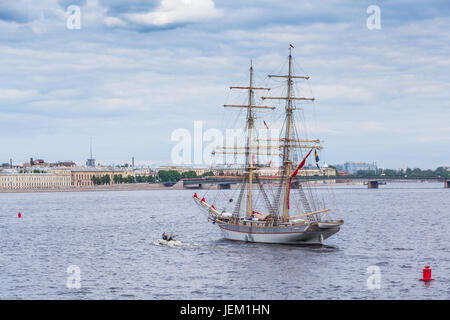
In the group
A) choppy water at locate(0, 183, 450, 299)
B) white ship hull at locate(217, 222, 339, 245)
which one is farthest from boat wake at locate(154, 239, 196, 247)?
white ship hull at locate(217, 222, 339, 245)

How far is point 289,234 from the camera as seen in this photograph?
61.5m

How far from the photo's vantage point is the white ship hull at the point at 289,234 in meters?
60.8

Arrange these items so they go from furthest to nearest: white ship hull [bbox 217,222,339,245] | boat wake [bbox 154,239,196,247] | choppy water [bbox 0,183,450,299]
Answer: boat wake [bbox 154,239,196,247]
white ship hull [bbox 217,222,339,245]
choppy water [bbox 0,183,450,299]

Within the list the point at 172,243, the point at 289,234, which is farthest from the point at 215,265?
the point at 172,243

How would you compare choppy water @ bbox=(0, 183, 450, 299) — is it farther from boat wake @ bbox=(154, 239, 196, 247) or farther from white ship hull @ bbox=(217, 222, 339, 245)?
white ship hull @ bbox=(217, 222, 339, 245)

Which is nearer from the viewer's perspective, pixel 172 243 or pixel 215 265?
pixel 215 265

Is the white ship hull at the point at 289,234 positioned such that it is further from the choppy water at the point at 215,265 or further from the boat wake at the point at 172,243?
the boat wake at the point at 172,243

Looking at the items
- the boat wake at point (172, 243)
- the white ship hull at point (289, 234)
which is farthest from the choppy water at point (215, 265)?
the white ship hull at point (289, 234)

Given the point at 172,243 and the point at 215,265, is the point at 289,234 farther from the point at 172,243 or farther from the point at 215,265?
the point at 215,265

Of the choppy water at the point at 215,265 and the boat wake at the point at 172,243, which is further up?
the boat wake at the point at 172,243

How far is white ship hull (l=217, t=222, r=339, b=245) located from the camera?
60.8m

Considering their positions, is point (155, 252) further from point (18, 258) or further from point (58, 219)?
point (58, 219)
